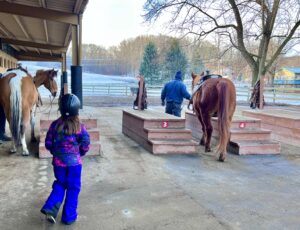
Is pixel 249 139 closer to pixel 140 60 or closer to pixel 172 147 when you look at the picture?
pixel 172 147

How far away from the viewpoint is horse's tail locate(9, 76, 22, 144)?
15.2 ft

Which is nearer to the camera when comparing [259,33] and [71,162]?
[71,162]

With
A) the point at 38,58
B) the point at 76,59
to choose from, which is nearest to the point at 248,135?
the point at 76,59

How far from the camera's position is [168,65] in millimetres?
34281

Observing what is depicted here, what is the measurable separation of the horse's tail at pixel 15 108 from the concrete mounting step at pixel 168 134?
7.34 ft

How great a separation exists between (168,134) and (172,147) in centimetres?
33

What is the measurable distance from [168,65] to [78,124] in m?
32.2

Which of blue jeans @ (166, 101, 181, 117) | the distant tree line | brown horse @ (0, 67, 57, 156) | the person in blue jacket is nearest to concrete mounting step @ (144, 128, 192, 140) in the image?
the person in blue jacket

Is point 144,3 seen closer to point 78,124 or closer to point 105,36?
point 78,124

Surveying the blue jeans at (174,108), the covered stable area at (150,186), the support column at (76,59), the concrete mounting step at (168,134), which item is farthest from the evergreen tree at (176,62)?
the concrete mounting step at (168,134)

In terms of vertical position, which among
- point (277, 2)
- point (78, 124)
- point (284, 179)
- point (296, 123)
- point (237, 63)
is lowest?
point (284, 179)

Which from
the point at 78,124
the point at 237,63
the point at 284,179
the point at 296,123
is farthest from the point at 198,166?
the point at 237,63

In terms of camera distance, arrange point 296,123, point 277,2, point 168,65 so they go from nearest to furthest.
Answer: point 296,123 < point 277,2 < point 168,65

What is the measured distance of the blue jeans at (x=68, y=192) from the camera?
104 inches
